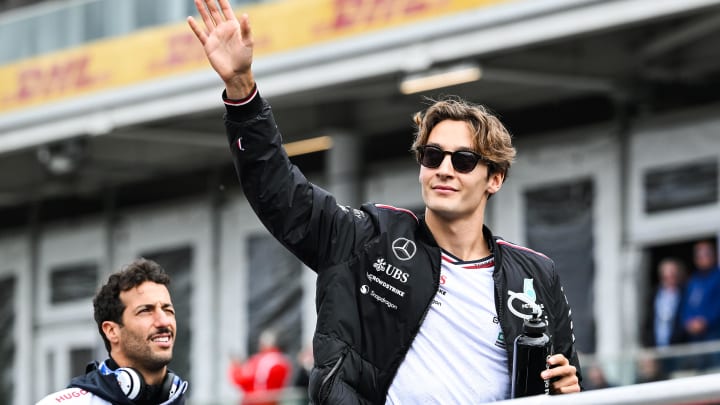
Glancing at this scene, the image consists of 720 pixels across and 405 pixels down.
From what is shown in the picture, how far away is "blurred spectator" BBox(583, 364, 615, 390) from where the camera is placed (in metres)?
11.3

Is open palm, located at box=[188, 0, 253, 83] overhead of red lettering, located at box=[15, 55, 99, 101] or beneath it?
beneath

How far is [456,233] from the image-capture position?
4660 millimetres

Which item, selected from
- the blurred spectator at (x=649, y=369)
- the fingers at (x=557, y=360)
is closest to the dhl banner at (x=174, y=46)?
the blurred spectator at (x=649, y=369)

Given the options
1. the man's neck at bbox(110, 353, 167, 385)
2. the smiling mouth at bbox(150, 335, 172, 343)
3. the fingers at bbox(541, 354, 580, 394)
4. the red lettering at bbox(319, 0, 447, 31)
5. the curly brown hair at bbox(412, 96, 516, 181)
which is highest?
the red lettering at bbox(319, 0, 447, 31)

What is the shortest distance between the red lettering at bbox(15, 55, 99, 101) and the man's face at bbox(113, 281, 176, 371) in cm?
1187

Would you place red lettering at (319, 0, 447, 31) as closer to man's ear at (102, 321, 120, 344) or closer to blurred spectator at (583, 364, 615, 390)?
blurred spectator at (583, 364, 615, 390)

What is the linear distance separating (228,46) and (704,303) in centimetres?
885

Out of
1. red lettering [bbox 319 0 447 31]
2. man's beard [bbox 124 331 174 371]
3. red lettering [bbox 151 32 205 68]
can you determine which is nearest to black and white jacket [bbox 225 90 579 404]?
man's beard [bbox 124 331 174 371]


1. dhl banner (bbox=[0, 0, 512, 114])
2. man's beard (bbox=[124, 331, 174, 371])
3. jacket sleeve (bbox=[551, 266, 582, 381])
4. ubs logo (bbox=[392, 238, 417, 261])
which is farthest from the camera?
dhl banner (bbox=[0, 0, 512, 114])

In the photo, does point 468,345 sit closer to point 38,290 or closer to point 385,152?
point 385,152

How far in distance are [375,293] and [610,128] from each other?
1159 centimetres

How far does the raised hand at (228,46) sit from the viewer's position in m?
4.38

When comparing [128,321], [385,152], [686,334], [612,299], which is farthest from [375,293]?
[385,152]

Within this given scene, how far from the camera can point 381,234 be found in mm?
4625
